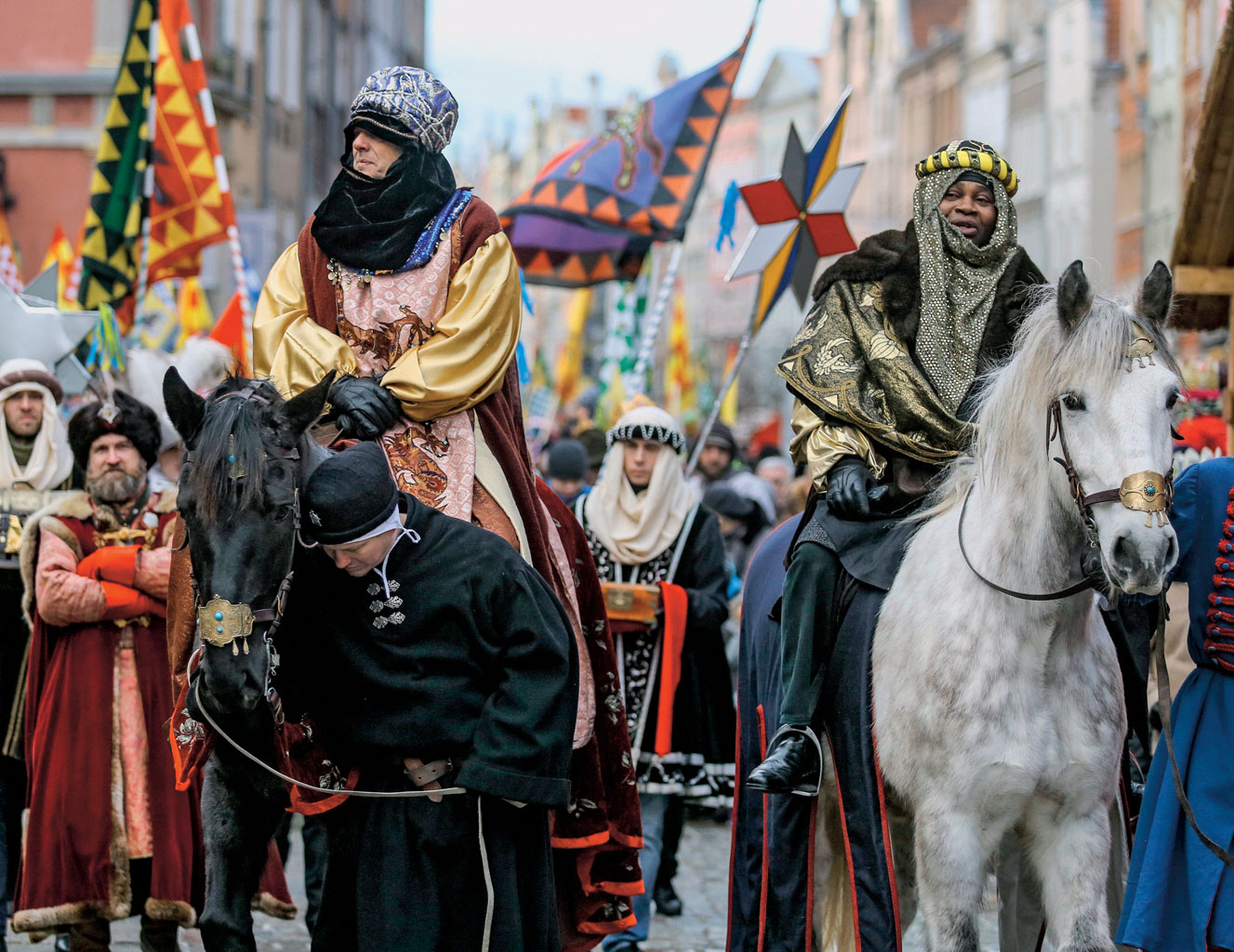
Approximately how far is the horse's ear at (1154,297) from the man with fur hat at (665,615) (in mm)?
3752

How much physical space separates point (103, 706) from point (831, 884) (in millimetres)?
2824

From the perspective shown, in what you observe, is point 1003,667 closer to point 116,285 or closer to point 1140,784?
point 1140,784

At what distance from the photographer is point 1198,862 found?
199 inches

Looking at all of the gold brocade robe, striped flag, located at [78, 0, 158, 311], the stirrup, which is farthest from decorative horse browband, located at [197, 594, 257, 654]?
striped flag, located at [78, 0, 158, 311]

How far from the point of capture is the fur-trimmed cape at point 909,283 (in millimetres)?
5930

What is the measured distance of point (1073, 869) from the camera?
4.99 metres

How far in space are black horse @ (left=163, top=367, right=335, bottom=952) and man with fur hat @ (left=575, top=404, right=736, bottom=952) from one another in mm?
3798

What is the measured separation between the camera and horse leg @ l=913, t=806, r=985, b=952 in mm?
5078

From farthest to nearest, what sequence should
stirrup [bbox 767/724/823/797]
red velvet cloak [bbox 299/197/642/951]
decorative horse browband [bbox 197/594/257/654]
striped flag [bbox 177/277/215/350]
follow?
striped flag [bbox 177/277/215/350], red velvet cloak [bbox 299/197/642/951], stirrup [bbox 767/724/823/797], decorative horse browband [bbox 197/594/257/654]

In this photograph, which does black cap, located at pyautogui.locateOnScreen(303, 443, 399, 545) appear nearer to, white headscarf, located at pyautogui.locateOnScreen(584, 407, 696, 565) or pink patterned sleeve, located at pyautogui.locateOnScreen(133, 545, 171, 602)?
pink patterned sleeve, located at pyautogui.locateOnScreen(133, 545, 171, 602)

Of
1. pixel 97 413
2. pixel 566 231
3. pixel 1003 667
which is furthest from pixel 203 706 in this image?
pixel 566 231

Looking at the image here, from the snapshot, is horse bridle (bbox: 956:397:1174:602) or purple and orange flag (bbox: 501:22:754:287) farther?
purple and orange flag (bbox: 501:22:754:287)

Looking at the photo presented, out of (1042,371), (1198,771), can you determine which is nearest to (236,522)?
(1042,371)

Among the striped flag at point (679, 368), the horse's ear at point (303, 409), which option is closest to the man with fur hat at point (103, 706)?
the horse's ear at point (303, 409)
